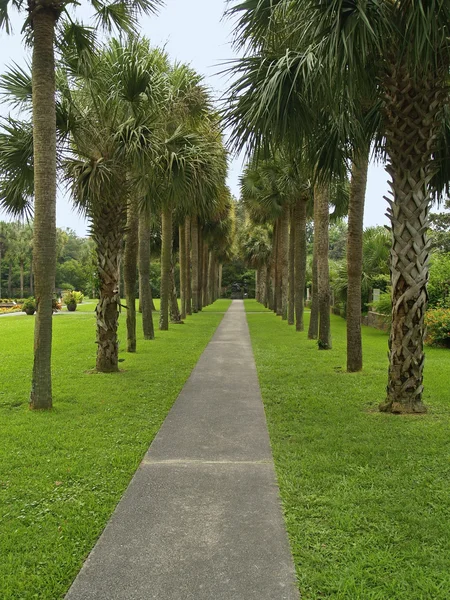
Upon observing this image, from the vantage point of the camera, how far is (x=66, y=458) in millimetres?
4949

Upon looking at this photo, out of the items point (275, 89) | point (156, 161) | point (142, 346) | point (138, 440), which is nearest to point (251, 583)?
point (138, 440)

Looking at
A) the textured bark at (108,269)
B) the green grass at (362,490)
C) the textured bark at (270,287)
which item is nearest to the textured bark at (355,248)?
the green grass at (362,490)

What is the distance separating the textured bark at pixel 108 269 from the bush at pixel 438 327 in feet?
29.2

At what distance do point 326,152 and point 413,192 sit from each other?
1749 millimetres

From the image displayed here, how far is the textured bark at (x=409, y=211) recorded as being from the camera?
6.46 meters

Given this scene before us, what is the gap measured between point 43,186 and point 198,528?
5110 millimetres

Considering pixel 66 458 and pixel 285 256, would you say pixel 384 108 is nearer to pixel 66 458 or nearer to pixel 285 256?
pixel 66 458

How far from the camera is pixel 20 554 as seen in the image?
3152 mm

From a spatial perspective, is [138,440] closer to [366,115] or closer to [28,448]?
[28,448]

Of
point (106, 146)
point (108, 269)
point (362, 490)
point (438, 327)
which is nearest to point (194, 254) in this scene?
point (438, 327)

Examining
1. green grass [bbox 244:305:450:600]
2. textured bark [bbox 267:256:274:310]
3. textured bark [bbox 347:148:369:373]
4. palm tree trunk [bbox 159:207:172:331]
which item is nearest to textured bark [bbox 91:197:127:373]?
green grass [bbox 244:305:450:600]

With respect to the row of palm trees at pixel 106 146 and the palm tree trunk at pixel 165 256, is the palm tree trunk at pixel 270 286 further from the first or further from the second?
the row of palm trees at pixel 106 146

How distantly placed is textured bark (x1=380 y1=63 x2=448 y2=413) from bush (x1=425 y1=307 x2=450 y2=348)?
26.5 ft

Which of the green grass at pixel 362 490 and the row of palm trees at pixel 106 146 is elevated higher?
the row of palm trees at pixel 106 146
